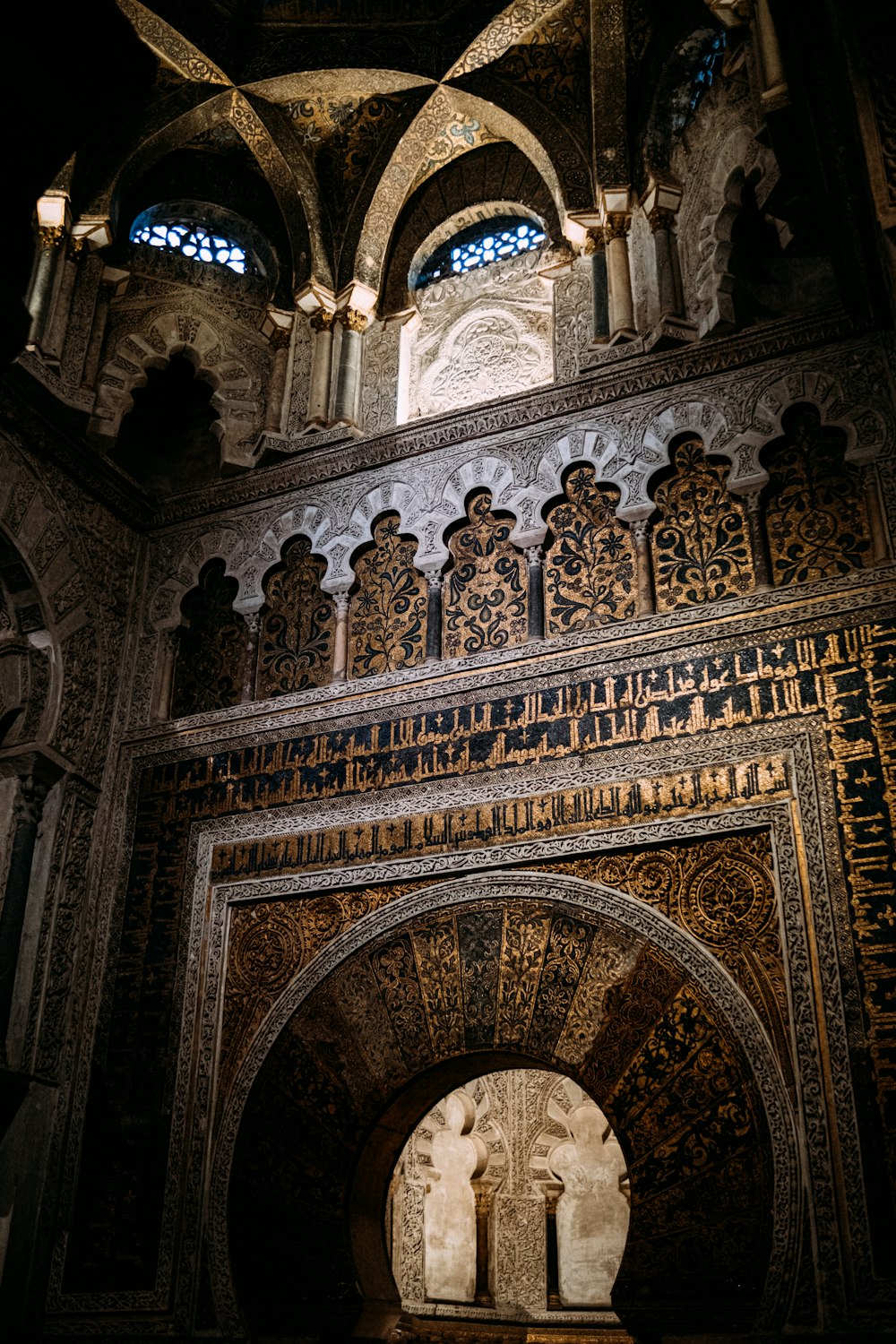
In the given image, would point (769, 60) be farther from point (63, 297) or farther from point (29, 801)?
point (29, 801)

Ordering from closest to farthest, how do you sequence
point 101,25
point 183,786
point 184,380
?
point 101,25 → point 183,786 → point 184,380

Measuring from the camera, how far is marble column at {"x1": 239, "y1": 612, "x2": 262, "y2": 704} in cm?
761

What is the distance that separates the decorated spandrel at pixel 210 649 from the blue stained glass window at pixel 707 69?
12.6 feet

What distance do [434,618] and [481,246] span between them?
2.77 metres

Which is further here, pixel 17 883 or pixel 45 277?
pixel 45 277

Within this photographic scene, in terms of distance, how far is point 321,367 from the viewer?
8.22 meters

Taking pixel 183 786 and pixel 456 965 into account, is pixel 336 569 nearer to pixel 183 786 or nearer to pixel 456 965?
pixel 183 786

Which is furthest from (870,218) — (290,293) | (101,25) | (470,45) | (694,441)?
(101,25)

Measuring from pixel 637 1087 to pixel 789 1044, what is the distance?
70 centimetres

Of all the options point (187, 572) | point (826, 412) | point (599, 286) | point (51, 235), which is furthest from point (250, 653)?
point (826, 412)

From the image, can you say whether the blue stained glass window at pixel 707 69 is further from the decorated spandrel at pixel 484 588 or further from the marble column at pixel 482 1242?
the marble column at pixel 482 1242

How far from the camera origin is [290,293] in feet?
28.3

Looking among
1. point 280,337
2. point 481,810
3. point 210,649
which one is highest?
point 280,337

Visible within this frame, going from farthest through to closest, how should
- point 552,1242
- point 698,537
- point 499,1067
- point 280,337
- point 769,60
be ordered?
point 552,1242, point 280,337, point 698,537, point 499,1067, point 769,60
